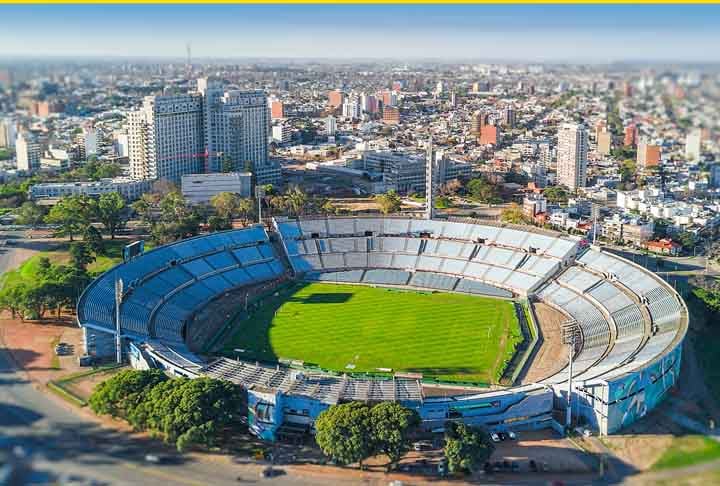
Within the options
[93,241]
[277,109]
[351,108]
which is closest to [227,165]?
[277,109]

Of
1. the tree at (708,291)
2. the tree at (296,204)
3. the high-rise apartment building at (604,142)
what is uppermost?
the high-rise apartment building at (604,142)

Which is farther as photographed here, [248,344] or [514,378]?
[248,344]

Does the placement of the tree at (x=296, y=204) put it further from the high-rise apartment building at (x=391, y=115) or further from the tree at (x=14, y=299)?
the tree at (x=14, y=299)

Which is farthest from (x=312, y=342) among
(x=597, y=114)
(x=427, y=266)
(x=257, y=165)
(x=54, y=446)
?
(x=597, y=114)

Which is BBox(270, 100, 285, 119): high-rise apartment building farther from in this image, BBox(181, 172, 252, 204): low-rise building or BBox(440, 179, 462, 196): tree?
BBox(440, 179, 462, 196): tree

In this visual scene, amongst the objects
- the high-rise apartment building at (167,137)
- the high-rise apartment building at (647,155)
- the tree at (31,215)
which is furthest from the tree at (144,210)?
the high-rise apartment building at (647,155)

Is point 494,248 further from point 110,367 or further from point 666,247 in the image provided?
point 110,367
